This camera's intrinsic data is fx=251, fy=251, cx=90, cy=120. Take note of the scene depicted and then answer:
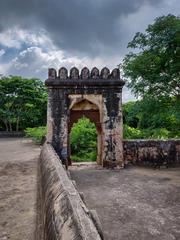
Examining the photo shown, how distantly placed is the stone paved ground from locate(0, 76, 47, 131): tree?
19.0 meters

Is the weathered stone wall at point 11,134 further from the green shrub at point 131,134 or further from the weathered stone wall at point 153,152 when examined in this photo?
the weathered stone wall at point 153,152

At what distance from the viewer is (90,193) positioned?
5.99 meters

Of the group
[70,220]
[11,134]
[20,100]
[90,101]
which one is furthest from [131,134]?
[11,134]

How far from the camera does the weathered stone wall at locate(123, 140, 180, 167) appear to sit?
941 centimetres

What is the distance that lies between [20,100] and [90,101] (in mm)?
18787

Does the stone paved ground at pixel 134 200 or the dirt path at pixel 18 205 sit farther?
the stone paved ground at pixel 134 200

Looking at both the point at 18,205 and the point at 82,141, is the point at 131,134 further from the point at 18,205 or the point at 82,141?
the point at 18,205

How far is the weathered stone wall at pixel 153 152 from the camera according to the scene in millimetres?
9406

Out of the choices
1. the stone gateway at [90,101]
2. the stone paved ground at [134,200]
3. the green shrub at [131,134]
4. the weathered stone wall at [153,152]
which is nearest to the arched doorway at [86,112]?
the stone gateway at [90,101]

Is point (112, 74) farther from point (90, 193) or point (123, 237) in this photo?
point (123, 237)

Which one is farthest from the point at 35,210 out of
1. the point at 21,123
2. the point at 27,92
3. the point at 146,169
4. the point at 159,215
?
the point at 21,123

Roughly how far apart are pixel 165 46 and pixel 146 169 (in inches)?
176

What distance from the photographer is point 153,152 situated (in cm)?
945

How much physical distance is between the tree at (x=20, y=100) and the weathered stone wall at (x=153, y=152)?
18.5 meters
